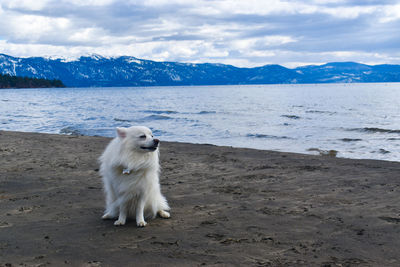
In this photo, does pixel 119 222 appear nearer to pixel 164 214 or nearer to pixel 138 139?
pixel 164 214

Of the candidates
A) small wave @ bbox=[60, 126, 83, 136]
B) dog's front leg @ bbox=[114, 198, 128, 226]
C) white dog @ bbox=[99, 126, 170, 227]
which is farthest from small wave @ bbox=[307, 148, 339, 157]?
small wave @ bbox=[60, 126, 83, 136]

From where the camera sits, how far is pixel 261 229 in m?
5.43

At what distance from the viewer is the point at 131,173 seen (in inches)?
215

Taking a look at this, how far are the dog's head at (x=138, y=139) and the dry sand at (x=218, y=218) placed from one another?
1.22 metres

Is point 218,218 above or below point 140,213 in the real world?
below

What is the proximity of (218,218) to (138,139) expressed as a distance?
6.08ft

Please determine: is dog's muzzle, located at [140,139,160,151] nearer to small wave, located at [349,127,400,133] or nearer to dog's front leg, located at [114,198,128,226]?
dog's front leg, located at [114,198,128,226]

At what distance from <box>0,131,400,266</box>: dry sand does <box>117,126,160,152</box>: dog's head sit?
1216 mm

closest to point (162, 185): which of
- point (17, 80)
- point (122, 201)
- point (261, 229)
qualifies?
point (122, 201)

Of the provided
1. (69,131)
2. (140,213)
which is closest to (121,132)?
(140,213)

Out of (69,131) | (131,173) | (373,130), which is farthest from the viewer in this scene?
(69,131)

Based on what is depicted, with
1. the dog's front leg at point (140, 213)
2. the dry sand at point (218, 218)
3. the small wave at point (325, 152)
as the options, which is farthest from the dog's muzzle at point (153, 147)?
the small wave at point (325, 152)

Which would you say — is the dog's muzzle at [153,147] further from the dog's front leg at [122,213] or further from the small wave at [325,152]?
the small wave at [325,152]

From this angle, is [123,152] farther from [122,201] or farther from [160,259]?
[160,259]
